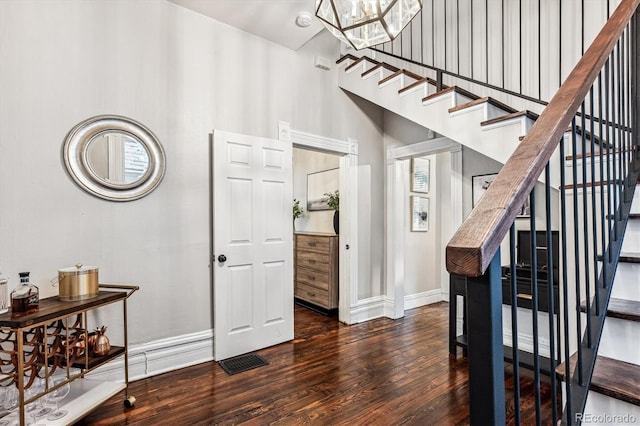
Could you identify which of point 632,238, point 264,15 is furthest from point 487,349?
point 264,15

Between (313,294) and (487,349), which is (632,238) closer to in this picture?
(487,349)

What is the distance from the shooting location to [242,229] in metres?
3.10

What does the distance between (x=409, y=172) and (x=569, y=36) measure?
7.64ft

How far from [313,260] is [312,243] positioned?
0.23 m

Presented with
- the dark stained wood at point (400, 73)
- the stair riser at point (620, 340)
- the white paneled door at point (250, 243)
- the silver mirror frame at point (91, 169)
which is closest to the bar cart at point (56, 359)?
the silver mirror frame at point (91, 169)

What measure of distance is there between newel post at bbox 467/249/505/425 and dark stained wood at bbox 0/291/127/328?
2.02 metres

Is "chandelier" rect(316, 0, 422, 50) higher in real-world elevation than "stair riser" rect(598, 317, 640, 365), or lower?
higher

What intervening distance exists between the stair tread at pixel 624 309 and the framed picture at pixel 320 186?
3665mm

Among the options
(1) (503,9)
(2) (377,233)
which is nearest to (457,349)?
(2) (377,233)

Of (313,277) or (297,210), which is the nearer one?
(313,277)

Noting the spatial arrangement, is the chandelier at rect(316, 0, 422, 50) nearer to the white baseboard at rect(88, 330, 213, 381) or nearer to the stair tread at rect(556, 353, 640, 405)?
the stair tread at rect(556, 353, 640, 405)

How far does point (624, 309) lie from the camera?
1277 millimetres

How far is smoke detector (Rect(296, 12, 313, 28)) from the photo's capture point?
9.50 ft

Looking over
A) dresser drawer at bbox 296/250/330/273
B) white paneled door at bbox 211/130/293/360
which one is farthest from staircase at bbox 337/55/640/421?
dresser drawer at bbox 296/250/330/273
